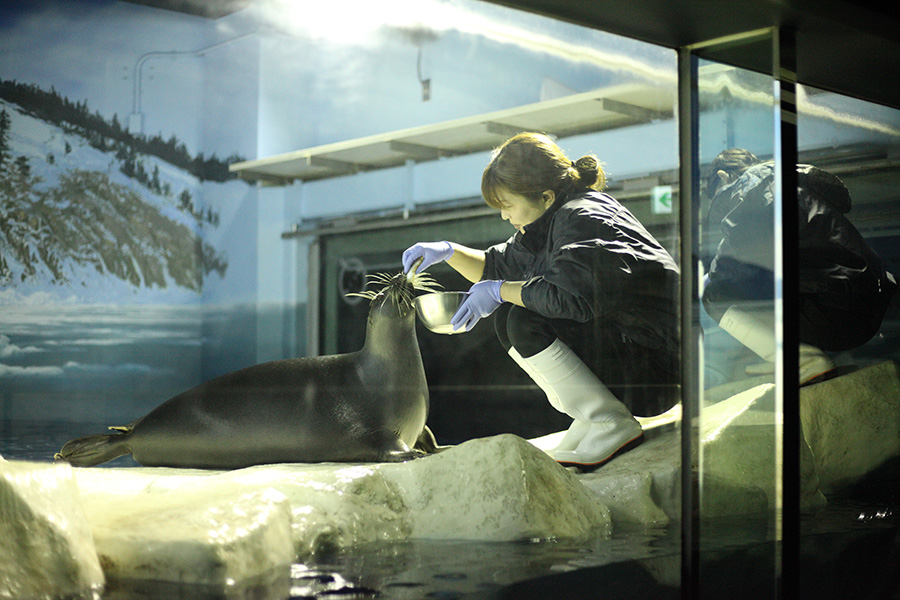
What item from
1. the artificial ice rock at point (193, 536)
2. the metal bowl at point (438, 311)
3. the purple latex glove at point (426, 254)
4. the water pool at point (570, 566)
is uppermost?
the purple latex glove at point (426, 254)

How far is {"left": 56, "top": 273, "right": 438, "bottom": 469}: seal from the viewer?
2.50m

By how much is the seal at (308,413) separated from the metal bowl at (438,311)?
5 cm

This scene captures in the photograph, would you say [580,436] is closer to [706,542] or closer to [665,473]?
[665,473]

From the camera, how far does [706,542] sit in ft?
9.01

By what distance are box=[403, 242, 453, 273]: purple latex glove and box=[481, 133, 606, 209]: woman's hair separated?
24cm

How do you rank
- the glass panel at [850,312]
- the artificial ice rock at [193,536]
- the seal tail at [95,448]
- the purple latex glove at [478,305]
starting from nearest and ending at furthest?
the artificial ice rock at [193,536] → the seal tail at [95,448] → the purple latex glove at [478,305] → the glass panel at [850,312]

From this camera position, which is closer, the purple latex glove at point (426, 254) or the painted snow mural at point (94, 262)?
the painted snow mural at point (94, 262)

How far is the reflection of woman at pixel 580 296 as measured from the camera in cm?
290

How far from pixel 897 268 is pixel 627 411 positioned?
127cm

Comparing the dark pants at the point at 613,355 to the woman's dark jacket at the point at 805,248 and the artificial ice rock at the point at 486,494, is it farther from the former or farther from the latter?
the artificial ice rock at the point at 486,494

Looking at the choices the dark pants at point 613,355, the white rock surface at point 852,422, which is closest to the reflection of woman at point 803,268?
the white rock surface at point 852,422

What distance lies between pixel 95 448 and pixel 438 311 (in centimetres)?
113

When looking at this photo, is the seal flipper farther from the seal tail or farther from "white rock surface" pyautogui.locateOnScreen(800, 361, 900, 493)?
"white rock surface" pyautogui.locateOnScreen(800, 361, 900, 493)

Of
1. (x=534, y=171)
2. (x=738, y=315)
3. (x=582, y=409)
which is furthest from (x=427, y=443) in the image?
(x=738, y=315)
